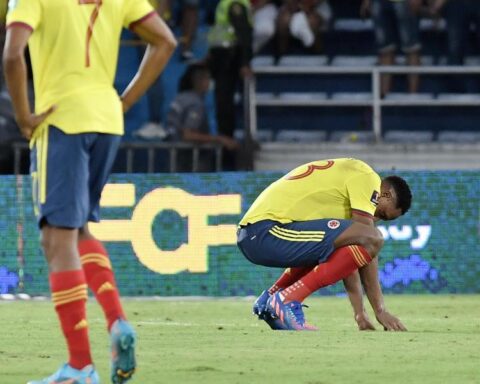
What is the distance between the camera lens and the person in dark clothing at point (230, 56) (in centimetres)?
1852

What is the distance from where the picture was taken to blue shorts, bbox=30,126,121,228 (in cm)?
646

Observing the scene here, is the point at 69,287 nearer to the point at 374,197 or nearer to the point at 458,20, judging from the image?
the point at 374,197

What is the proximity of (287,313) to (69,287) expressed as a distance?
372 centimetres

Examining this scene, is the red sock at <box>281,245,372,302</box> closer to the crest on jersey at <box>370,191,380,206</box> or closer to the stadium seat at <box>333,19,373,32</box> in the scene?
the crest on jersey at <box>370,191,380,206</box>

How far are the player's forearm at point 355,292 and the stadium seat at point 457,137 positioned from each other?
9122 mm

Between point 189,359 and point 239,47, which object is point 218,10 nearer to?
point 239,47

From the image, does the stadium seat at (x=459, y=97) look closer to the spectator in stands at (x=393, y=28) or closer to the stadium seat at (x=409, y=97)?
the stadium seat at (x=409, y=97)

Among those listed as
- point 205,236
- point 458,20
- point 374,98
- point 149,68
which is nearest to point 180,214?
point 205,236

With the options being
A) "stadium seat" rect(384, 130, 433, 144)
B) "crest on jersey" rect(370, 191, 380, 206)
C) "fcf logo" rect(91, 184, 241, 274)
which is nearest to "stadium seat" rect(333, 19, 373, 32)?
"stadium seat" rect(384, 130, 433, 144)

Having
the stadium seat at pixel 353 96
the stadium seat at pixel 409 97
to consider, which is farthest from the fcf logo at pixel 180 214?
the stadium seat at pixel 409 97

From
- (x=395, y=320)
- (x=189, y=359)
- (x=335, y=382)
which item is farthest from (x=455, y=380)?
(x=395, y=320)

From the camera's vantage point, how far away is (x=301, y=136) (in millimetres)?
19469

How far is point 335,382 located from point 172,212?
26.4 feet

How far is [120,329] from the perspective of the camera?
6.47 meters
